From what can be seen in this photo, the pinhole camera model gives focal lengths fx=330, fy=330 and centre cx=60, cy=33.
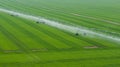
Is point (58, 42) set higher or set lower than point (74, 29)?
higher

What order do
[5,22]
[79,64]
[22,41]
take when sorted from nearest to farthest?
1. [79,64]
2. [22,41]
3. [5,22]

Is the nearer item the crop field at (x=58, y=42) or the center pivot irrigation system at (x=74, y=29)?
the crop field at (x=58, y=42)

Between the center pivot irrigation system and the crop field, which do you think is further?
the center pivot irrigation system

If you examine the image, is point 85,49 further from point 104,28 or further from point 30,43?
point 104,28

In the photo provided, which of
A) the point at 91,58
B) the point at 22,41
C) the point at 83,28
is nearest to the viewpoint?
the point at 91,58

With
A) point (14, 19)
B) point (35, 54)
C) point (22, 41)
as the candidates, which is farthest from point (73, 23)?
point (35, 54)

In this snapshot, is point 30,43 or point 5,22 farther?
point 5,22

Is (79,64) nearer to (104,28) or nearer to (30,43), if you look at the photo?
(30,43)

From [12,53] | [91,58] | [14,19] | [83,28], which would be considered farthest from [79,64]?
[14,19]

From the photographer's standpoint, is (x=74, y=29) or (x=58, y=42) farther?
(x=74, y=29)
